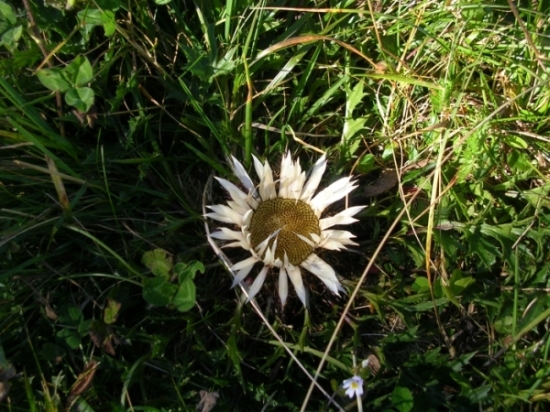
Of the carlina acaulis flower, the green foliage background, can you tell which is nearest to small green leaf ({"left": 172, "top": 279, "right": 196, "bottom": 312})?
the green foliage background

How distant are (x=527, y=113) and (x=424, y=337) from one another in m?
0.68

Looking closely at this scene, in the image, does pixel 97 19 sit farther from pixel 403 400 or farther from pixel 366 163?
pixel 403 400

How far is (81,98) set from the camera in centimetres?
141

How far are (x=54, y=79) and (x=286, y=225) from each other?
0.66 metres

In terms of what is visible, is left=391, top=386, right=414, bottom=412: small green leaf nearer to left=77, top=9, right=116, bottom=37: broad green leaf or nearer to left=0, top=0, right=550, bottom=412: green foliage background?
left=0, top=0, right=550, bottom=412: green foliage background

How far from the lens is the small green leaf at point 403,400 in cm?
142

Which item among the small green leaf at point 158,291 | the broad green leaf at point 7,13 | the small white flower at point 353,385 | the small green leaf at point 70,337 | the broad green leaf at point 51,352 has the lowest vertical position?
the small white flower at point 353,385

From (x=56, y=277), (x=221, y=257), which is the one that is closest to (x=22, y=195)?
(x=56, y=277)

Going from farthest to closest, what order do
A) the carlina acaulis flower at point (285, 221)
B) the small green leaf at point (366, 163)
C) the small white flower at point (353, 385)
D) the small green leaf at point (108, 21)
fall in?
the small green leaf at point (366, 163)
the carlina acaulis flower at point (285, 221)
the small green leaf at point (108, 21)
the small white flower at point (353, 385)

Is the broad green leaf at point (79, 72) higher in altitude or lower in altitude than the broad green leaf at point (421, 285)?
higher

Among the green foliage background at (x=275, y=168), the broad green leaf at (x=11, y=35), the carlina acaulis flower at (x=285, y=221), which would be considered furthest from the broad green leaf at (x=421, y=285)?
the broad green leaf at (x=11, y=35)

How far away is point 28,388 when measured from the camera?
1.38 meters

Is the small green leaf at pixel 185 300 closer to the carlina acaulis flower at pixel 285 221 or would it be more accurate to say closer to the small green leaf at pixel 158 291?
the small green leaf at pixel 158 291

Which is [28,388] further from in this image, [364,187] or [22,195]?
[364,187]
